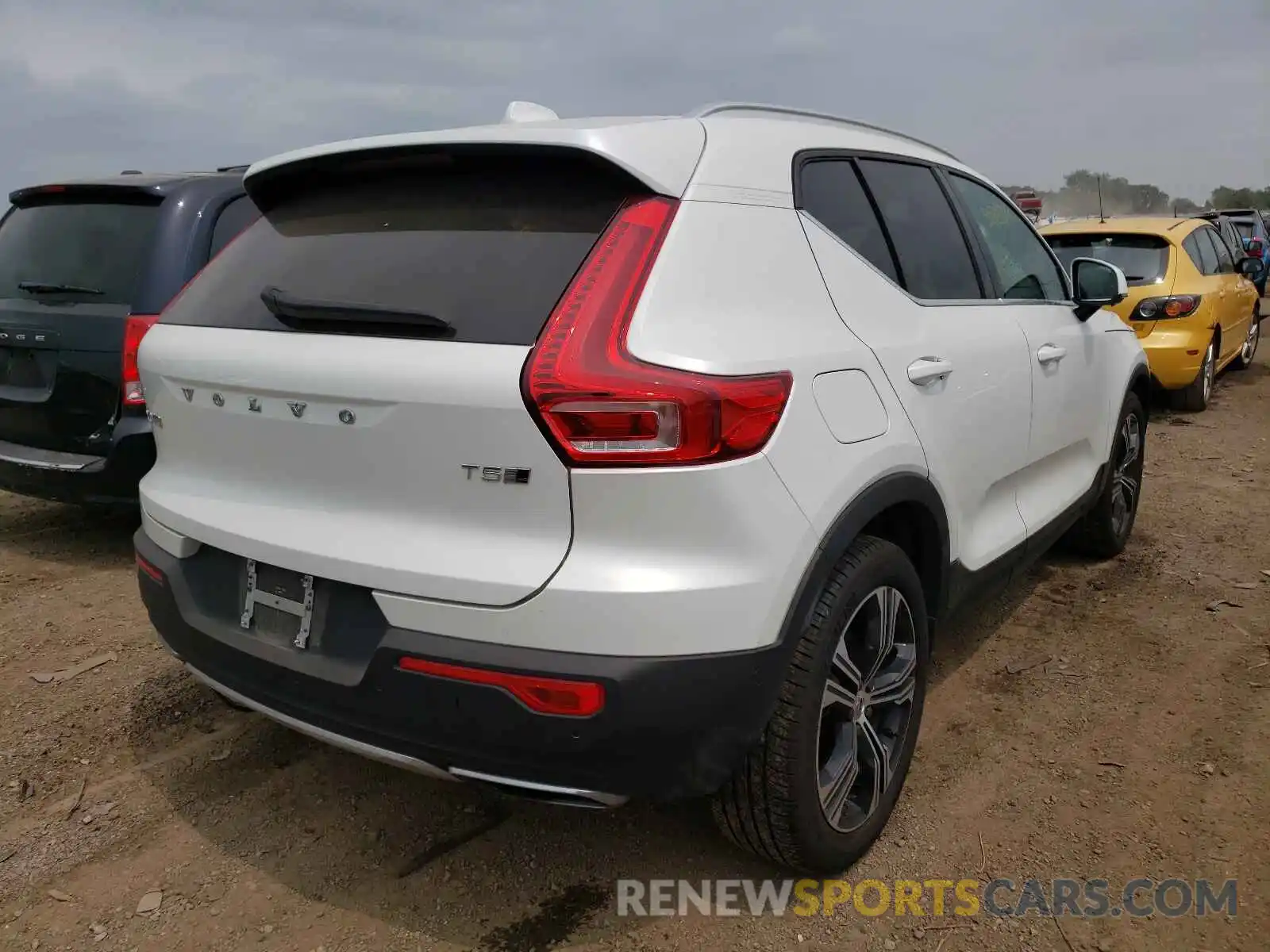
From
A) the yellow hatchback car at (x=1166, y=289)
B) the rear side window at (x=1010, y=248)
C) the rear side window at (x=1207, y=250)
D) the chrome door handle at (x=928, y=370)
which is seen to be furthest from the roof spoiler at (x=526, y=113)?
the rear side window at (x=1207, y=250)

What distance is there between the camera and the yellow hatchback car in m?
7.86

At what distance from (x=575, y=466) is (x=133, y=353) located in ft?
10.5

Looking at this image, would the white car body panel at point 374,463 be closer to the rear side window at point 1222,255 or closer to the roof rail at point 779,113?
the roof rail at point 779,113

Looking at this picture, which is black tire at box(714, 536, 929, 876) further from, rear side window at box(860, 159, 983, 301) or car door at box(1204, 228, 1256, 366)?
car door at box(1204, 228, 1256, 366)

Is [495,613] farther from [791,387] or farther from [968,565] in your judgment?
[968,565]

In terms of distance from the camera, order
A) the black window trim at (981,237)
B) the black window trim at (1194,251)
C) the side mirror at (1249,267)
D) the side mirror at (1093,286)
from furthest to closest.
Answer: the side mirror at (1249,267)
the black window trim at (1194,251)
the side mirror at (1093,286)
the black window trim at (981,237)

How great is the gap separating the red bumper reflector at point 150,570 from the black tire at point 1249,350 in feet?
37.2

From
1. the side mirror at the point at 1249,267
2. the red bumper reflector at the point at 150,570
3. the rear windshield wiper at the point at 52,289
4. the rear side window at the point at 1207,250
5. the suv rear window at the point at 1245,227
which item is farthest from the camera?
the suv rear window at the point at 1245,227

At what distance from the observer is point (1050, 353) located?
346 cm

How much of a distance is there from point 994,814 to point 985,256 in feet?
5.97

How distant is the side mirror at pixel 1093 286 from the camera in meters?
3.88

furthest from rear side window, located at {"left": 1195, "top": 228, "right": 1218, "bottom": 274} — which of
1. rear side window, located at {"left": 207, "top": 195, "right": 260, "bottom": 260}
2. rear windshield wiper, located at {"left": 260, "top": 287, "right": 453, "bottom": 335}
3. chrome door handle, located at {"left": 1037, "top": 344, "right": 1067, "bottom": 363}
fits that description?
rear windshield wiper, located at {"left": 260, "top": 287, "right": 453, "bottom": 335}

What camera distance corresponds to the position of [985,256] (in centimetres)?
333

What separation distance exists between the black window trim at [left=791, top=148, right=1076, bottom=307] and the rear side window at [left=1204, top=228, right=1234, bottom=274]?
21.1 feet
